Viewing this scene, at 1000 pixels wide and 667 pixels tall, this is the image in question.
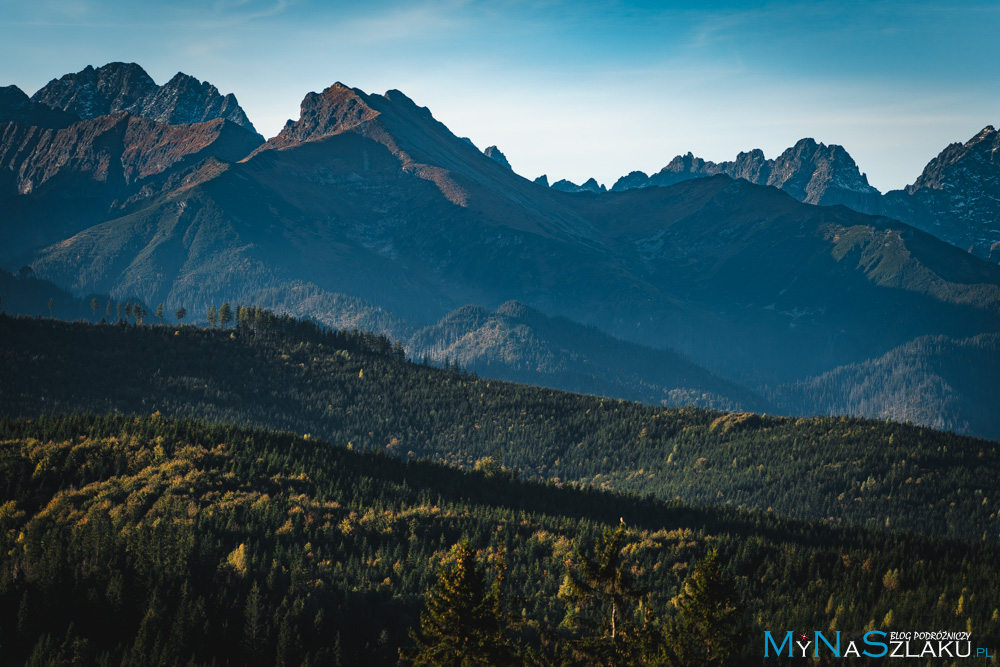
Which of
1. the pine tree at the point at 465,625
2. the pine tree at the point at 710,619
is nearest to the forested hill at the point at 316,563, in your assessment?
the pine tree at the point at 710,619

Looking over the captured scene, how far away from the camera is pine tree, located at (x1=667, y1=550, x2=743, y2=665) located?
65.2 meters

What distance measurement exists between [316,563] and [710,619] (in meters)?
81.3

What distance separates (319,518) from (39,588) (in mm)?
50508

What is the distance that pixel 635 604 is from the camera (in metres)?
135

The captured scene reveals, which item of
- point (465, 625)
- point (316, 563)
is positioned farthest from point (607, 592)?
point (316, 563)

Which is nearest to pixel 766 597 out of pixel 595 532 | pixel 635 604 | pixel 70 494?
pixel 635 604

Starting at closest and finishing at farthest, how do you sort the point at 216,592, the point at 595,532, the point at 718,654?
1. the point at 718,654
2. the point at 216,592
3. the point at 595,532

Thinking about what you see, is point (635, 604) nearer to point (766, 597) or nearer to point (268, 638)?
point (766, 597)

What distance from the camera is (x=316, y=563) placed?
13525cm

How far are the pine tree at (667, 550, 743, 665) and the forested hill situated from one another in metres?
0.25

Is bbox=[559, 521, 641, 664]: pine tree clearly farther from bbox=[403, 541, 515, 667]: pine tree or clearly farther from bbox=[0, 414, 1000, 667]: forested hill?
bbox=[403, 541, 515, 667]: pine tree

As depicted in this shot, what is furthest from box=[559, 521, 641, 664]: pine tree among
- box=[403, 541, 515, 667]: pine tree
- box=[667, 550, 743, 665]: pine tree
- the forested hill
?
box=[403, 541, 515, 667]: pine tree

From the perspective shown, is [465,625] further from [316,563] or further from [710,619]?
[316,563]

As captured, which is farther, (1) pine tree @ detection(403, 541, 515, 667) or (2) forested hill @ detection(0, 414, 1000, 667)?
(2) forested hill @ detection(0, 414, 1000, 667)
